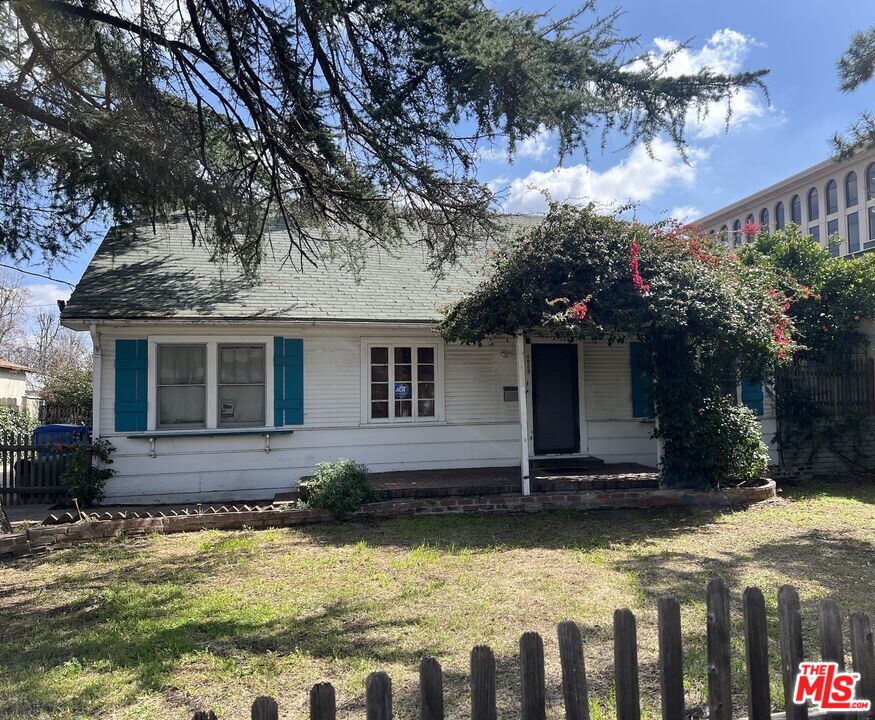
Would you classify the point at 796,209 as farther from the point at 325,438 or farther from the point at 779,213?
the point at 325,438

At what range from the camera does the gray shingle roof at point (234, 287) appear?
31.9ft

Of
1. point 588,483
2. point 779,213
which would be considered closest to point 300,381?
point 588,483

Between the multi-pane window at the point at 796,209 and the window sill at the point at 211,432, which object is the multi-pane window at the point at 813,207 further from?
the window sill at the point at 211,432

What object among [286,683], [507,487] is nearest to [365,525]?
[507,487]

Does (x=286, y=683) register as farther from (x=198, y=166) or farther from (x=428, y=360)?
(x=428, y=360)

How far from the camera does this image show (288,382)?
10250 mm

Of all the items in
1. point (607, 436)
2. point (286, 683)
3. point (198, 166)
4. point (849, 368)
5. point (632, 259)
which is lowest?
point (286, 683)

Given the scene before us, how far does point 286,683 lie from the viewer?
384cm

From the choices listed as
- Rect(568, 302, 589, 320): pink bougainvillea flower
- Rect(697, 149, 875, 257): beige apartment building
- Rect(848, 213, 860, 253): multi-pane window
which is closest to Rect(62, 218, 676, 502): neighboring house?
Rect(568, 302, 589, 320): pink bougainvillea flower

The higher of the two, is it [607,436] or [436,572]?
[607,436]

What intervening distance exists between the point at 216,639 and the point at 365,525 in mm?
3787

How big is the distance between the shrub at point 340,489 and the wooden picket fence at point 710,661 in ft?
19.7

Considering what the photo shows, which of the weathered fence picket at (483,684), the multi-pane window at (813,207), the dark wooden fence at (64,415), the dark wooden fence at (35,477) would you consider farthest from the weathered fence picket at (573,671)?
the multi-pane window at (813,207)

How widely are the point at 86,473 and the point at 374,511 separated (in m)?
4.39
